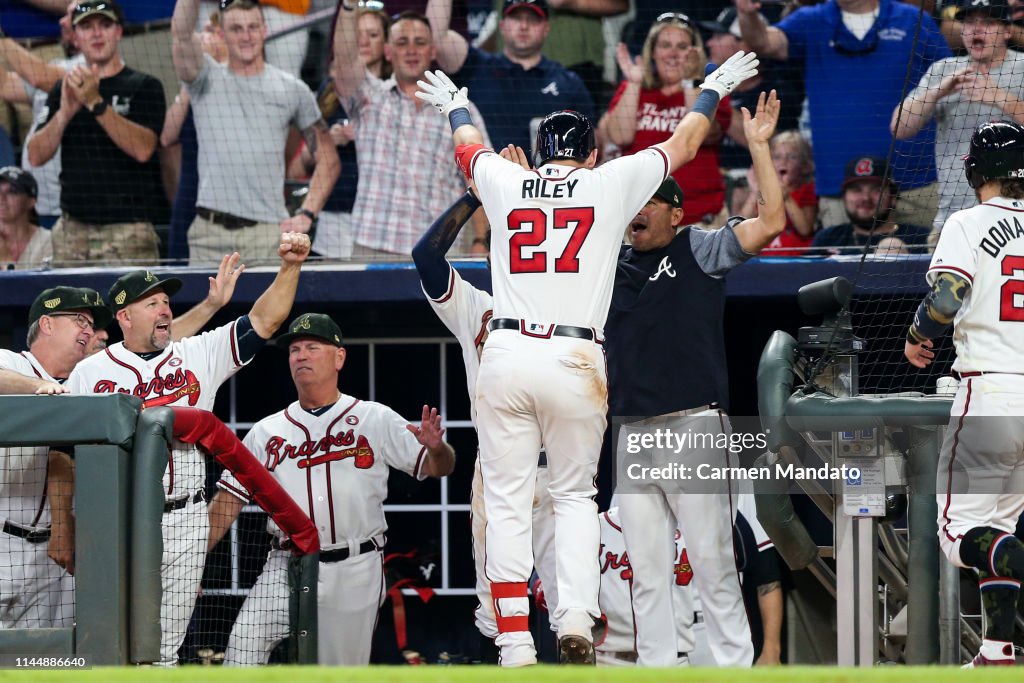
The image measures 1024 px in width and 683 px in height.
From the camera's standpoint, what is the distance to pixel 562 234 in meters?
4.30

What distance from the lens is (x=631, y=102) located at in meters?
7.25

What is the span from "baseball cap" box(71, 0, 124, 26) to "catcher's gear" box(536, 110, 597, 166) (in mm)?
3900

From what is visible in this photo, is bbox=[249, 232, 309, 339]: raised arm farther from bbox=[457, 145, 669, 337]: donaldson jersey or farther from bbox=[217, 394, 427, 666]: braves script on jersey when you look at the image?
bbox=[457, 145, 669, 337]: donaldson jersey

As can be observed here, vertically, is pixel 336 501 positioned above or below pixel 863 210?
below

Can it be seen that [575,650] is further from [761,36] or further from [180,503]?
[761,36]

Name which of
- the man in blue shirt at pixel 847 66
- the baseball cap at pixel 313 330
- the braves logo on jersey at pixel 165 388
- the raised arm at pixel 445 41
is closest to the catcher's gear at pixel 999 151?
the man in blue shirt at pixel 847 66

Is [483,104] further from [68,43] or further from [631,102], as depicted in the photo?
[68,43]

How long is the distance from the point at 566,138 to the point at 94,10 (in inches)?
159

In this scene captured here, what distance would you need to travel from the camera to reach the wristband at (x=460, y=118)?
479cm

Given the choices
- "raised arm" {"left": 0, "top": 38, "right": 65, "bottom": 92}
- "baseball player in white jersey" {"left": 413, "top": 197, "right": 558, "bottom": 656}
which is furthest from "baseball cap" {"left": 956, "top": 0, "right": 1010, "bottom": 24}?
"raised arm" {"left": 0, "top": 38, "right": 65, "bottom": 92}

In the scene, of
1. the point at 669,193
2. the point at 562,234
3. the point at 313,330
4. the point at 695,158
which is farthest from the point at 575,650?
the point at 695,158

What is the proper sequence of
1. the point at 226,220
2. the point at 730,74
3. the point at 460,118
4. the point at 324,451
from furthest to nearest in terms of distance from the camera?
the point at 226,220 < the point at 324,451 < the point at 460,118 < the point at 730,74

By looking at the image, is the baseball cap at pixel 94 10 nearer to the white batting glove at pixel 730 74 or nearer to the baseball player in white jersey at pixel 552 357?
the baseball player in white jersey at pixel 552 357

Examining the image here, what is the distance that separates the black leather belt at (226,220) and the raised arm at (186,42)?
0.78 m
